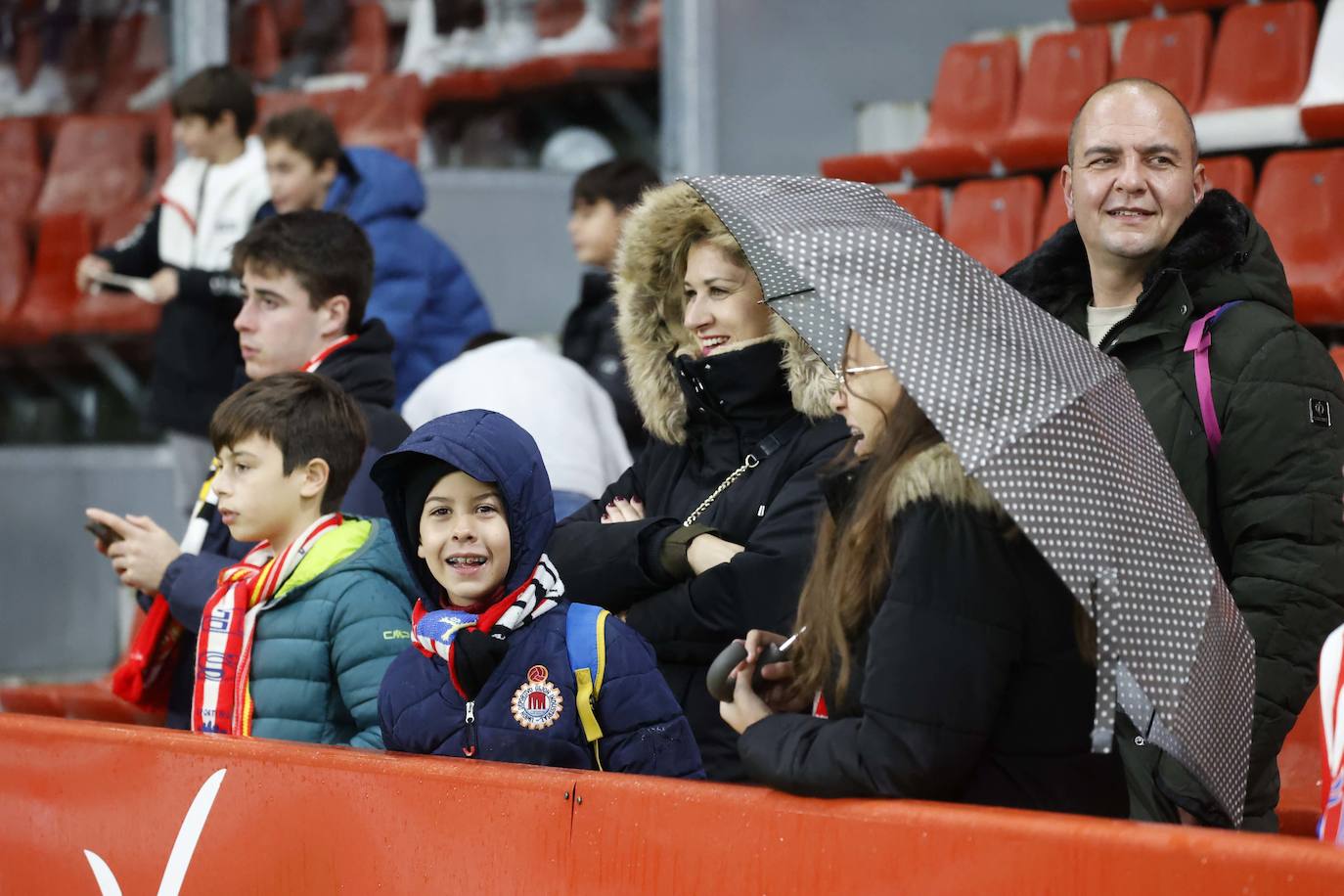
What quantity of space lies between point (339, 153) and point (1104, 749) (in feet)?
15.3

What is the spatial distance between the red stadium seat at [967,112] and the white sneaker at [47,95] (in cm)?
504

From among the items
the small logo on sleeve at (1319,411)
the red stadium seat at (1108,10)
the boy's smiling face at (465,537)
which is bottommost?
the boy's smiling face at (465,537)

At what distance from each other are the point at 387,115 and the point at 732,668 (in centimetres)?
763

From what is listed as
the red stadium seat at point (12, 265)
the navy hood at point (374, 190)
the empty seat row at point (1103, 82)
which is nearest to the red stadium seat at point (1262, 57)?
the empty seat row at point (1103, 82)

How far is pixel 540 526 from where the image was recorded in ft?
10.8

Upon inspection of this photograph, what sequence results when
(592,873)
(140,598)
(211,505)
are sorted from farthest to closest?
(140,598)
(211,505)
(592,873)

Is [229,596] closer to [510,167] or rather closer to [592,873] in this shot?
[592,873]

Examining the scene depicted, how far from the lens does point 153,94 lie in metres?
10.0

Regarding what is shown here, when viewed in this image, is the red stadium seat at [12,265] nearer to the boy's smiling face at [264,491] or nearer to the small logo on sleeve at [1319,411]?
the boy's smiling face at [264,491]

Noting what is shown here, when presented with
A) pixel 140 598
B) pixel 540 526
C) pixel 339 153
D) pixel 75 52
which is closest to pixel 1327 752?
pixel 540 526

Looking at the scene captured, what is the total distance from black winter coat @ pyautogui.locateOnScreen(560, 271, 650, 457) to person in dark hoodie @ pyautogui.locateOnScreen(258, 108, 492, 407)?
0.35 meters

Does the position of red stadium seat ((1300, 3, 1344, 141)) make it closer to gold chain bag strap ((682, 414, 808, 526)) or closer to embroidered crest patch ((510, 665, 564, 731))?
gold chain bag strap ((682, 414, 808, 526))

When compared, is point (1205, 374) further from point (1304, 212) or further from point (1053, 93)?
point (1053, 93)

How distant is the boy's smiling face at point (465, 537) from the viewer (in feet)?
10.6
